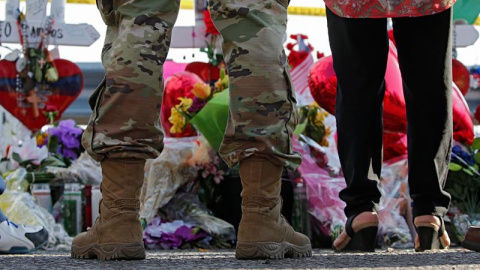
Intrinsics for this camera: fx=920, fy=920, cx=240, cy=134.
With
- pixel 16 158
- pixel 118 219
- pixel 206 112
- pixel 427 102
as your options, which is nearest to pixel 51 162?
pixel 16 158

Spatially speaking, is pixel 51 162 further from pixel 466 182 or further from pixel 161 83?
pixel 161 83

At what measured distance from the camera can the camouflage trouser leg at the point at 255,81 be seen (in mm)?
1859

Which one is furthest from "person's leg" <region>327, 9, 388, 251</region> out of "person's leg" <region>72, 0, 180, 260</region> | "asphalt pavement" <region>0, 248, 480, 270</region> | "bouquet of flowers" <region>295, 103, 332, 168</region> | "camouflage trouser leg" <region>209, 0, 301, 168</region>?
"bouquet of flowers" <region>295, 103, 332, 168</region>

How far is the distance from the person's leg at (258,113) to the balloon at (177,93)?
2061mm

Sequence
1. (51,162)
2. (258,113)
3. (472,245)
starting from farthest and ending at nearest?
(51,162) → (472,245) → (258,113)

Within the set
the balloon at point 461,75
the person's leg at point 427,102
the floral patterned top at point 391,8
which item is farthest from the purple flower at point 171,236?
the balloon at point 461,75

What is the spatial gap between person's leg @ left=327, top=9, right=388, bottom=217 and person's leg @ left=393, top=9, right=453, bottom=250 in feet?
0.24

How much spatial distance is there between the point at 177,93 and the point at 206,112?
1.31 feet

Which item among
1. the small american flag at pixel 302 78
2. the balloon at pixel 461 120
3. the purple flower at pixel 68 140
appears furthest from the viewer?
the small american flag at pixel 302 78

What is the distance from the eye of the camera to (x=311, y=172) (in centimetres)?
389

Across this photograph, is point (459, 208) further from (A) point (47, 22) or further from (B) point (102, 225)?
(A) point (47, 22)

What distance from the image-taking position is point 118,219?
6.22 ft

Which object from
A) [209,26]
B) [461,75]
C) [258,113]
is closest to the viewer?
[258,113]

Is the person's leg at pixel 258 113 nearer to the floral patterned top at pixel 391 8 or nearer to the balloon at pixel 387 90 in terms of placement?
the floral patterned top at pixel 391 8
